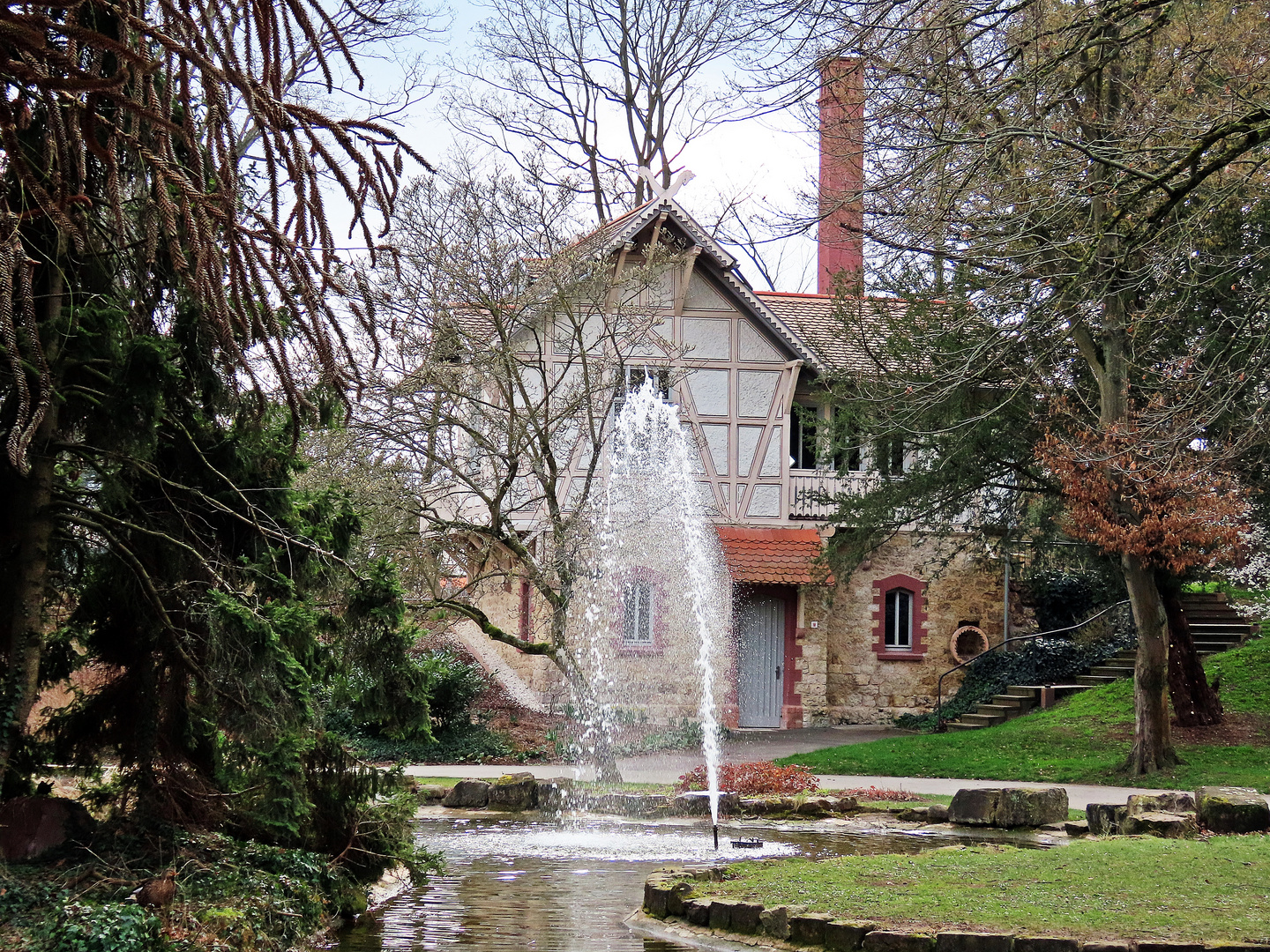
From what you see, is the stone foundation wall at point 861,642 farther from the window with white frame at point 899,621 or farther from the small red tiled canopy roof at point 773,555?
the small red tiled canopy roof at point 773,555

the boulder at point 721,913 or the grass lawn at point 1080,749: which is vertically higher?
the grass lawn at point 1080,749

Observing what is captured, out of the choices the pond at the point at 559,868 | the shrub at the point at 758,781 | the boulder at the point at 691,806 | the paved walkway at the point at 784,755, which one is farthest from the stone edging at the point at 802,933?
the paved walkway at the point at 784,755

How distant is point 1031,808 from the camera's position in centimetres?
1334

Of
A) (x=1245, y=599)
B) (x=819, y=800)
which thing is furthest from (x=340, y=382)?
(x=1245, y=599)

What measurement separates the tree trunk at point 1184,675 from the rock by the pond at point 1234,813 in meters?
7.97

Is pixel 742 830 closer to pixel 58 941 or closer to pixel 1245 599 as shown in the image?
pixel 58 941

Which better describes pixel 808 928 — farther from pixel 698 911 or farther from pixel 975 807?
pixel 975 807

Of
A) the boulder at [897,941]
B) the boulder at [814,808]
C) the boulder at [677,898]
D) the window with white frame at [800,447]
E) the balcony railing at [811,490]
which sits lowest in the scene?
the boulder at [814,808]

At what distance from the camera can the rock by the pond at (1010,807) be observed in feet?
43.7

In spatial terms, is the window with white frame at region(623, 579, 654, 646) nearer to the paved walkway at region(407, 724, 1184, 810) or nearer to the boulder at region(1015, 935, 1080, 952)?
the paved walkway at region(407, 724, 1184, 810)

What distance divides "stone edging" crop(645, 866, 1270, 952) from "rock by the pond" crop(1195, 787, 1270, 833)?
220 inches

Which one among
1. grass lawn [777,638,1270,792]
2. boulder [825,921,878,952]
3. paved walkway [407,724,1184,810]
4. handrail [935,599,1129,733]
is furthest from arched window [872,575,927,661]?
boulder [825,921,878,952]

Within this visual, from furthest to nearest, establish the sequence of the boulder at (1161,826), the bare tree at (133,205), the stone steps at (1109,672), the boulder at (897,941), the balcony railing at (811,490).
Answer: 1. the balcony railing at (811,490)
2. the stone steps at (1109,672)
3. the boulder at (1161,826)
4. the boulder at (897,941)
5. the bare tree at (133,205)

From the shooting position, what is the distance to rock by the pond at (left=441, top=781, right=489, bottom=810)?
49.6 ft
